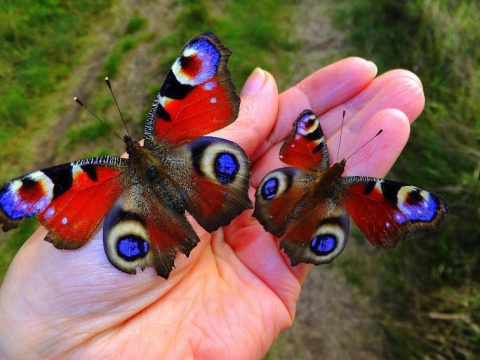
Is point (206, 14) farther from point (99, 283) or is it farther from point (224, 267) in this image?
point (99, 283)

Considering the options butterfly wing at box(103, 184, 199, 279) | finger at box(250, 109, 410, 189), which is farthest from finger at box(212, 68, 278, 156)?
butterfly wing at box(103, 184, 199, 279)

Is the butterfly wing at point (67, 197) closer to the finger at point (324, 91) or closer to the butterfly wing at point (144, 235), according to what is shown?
the butterfly wing at point (144, 235)

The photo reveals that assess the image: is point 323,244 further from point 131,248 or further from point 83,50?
point 83,50

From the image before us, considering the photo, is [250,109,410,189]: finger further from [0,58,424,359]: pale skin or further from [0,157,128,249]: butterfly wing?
[0,157,128,249]: butterfly wing

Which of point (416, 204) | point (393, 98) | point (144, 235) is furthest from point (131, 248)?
point (393, 98)

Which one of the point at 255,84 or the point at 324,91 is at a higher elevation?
the point at 255,84

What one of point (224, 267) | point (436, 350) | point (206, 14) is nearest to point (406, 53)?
point (206, 14)
